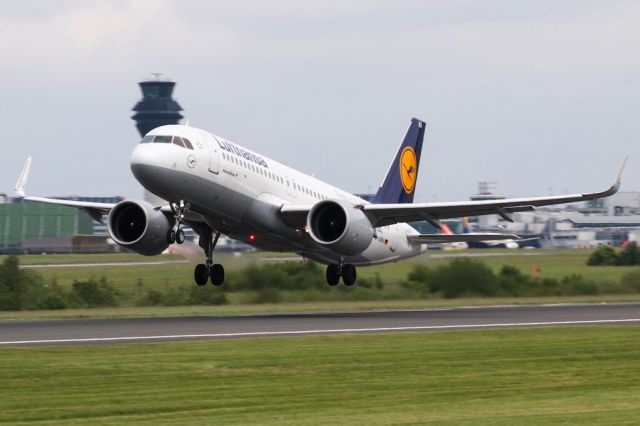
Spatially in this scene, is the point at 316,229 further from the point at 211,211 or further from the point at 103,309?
the point at 103,309

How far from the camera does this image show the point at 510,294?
51531 millimetres

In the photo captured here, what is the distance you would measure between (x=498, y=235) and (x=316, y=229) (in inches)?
331

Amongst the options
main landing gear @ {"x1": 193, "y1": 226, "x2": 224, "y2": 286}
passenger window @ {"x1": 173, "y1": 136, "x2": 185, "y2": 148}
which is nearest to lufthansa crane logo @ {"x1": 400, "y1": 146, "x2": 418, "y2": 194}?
main landing gear @ {"x1": 193, "y1": 226, "x2": 224, "y2": 286}

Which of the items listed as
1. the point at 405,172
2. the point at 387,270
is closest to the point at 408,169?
the point at 405,172

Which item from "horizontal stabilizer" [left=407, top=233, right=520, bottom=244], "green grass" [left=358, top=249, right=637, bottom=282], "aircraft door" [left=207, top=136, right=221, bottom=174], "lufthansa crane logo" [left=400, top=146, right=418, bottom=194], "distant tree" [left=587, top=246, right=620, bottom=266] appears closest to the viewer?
"aircraft door" [left=207, top=136, right=221, bottom=174]

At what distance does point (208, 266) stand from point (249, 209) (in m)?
4.53

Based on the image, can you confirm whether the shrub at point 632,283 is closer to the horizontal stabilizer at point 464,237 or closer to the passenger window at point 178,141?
the horizontal stabilizer at point 464,237

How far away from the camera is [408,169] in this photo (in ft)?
161

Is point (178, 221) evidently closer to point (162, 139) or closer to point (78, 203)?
point (162, 139)

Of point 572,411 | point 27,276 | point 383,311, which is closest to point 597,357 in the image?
point 572,411

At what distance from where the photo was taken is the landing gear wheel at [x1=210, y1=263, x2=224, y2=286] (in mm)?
41906

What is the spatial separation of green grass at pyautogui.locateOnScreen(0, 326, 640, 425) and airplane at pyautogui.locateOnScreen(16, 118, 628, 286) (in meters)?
8.14

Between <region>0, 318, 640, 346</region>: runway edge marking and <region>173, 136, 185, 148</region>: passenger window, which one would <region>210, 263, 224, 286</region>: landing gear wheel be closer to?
<region>173, 136, 185, 148</region>: passenger window

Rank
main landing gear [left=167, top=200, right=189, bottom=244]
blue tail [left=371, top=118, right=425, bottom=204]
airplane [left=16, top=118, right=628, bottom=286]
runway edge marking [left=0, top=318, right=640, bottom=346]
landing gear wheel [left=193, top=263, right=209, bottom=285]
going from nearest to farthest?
runway edge marking [left=0, top=318, right=640, bottom=346] → airplane [left=16, top=118, right=628, bottom=286] → main landing gear [left=167, top=200, right=189, bottom=244] → landing gear wheel [left=193, top=263, right=209, bottom=285] → blue tail [left=371, top=118, right=425, bottom=204]
